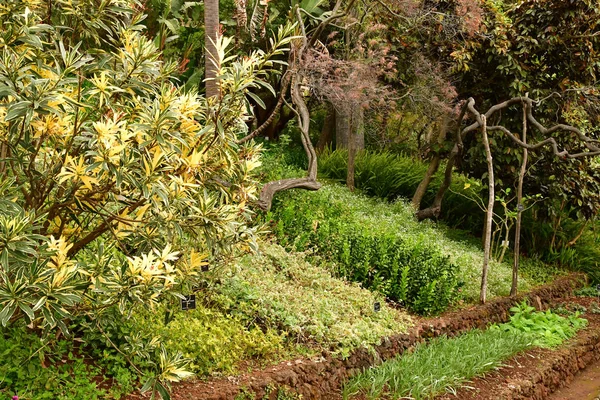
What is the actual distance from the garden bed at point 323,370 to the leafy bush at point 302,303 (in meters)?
0.13

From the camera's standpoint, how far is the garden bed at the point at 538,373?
6.24 m

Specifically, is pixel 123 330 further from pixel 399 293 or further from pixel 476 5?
pixel 476 5

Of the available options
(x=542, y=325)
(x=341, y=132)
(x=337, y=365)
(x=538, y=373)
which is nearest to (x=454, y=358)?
(x=538, y=373)

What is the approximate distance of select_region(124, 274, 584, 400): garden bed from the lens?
4.69 m

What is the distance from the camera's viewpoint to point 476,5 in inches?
437

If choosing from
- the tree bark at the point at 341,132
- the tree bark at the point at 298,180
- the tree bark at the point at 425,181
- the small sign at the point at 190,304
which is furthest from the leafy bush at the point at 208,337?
the tree bark at the point at 341,132

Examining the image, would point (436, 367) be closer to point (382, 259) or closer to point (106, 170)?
point (382, 259)

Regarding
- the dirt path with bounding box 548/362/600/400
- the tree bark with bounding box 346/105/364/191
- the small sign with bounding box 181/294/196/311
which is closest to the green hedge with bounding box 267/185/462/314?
the dirt path with bounding box 548/362/600/400

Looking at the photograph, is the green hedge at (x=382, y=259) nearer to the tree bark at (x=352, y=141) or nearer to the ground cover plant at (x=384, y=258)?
the ground cover plant at (x=384, y=258)

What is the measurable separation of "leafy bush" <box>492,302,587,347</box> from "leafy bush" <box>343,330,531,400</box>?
1.75ft

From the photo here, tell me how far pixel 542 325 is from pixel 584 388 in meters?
0.93

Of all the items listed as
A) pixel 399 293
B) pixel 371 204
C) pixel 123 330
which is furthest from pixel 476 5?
pixel 123 330

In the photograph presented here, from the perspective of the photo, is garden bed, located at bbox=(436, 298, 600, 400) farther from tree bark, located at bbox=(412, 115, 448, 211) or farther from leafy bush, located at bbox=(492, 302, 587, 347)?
tree bark, located at bbox=(412, 115, 448, 211)

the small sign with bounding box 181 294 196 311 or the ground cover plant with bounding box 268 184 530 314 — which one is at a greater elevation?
the small sign with bounding box 181 294 196 311
